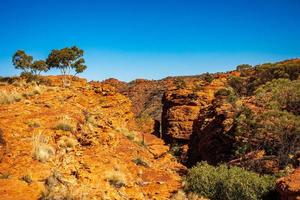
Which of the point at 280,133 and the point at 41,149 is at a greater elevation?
the point at 41,149

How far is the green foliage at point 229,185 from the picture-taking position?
13281 mm

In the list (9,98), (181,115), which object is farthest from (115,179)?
(181,115)

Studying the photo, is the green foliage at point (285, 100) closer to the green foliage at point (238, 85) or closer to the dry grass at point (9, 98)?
the dry grass at point (9, 98)

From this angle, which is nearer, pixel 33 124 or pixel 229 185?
pixel 33 124

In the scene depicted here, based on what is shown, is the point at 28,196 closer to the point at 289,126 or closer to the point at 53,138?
the point at 53,138

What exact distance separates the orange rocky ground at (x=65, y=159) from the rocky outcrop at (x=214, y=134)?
893 cm

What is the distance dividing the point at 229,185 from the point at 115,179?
16.1ft

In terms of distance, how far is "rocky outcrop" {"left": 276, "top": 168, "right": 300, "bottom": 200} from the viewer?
10.9m

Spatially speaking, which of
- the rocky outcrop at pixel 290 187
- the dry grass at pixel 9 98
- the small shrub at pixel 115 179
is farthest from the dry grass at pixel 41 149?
the rocky outcrop at pixel 290 187

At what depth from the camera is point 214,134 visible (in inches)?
1020

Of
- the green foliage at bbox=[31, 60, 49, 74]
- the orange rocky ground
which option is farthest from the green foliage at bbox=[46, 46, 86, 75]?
the orange rocky ground

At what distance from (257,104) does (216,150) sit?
4430mm

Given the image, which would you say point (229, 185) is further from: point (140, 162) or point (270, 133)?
point (270, 133)

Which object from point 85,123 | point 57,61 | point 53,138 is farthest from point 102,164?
point 57,61
